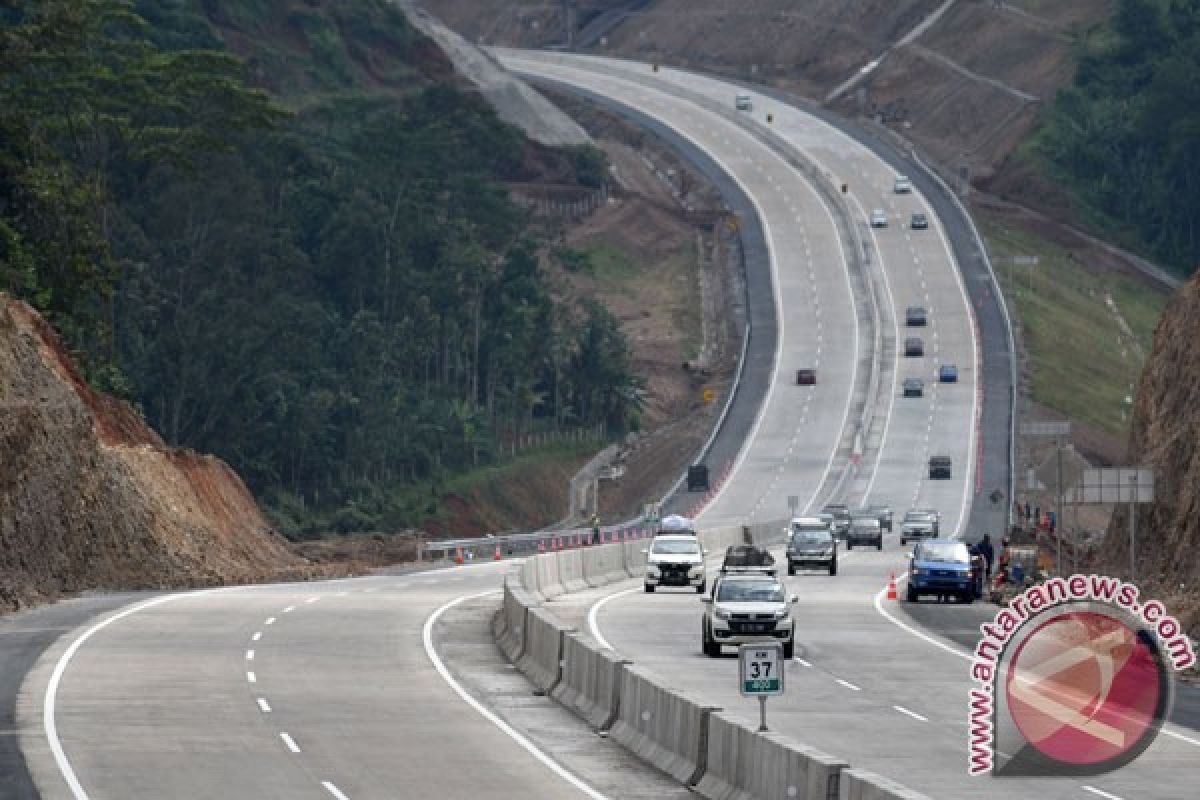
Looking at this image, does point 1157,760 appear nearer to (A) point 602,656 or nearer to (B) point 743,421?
(A) point 602,656

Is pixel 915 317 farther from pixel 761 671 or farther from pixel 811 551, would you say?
pixel 761 671

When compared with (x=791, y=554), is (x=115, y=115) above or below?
above

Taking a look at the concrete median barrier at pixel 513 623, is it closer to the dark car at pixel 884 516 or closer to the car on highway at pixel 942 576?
the car on highway at pixel 942 576

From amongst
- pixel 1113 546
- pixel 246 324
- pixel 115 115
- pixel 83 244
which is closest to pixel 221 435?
pixel 246 324

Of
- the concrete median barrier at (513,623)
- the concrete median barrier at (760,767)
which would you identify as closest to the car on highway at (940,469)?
the concrete median barrier at (513,623)

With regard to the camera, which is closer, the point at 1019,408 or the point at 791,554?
the point at 791,554

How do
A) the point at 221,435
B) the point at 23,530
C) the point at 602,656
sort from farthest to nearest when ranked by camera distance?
the point at 221,435 < the point at 23,530 < the point at 602,656

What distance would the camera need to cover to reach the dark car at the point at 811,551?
8188cm

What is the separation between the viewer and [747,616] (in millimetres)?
49594

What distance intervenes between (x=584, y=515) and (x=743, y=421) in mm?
19271

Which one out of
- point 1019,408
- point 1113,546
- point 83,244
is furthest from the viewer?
point 1019,408

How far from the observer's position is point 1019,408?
150 m

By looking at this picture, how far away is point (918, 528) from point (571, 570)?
4082 centimetres

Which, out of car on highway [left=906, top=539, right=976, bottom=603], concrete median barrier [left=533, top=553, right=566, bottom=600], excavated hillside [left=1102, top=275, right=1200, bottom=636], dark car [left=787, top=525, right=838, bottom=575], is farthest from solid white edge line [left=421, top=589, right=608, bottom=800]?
dark car [left=787, top=525, right=838, bottom=575]
